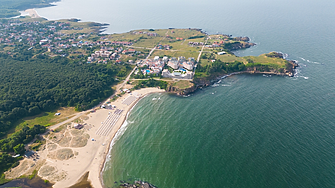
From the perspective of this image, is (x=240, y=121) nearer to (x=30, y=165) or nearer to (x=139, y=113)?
(x=139, y=113)

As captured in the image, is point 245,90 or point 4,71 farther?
point 4,71

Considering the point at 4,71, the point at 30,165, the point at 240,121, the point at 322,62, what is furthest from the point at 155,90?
the point at 322,62

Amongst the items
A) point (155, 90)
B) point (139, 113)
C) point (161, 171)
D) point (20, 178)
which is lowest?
point (20, 178)

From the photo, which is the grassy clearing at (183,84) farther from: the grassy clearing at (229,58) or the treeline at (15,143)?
the treeline at (15,143)

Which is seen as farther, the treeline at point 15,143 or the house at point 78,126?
the house at point 78,126

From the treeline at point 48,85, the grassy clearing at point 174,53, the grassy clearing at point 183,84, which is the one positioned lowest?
the treeline at point 48,85

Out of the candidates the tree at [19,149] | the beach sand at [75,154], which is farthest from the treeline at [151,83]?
the tree at [19,149]

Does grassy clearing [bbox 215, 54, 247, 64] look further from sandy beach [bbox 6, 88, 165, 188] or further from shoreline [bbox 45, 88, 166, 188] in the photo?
shoreline [bbox 45, 88, 166, 188]

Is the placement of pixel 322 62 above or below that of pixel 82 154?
above
